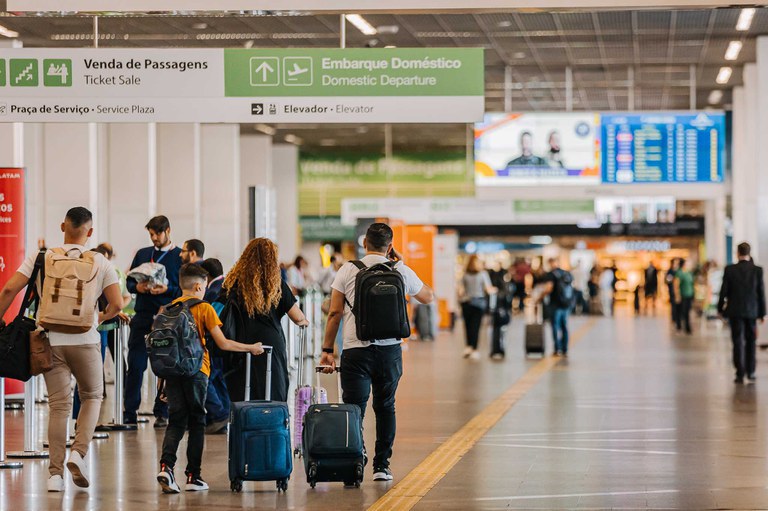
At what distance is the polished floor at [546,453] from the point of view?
25.0 feet

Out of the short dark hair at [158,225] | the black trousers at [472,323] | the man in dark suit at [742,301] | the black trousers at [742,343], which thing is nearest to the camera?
the short dark hair at [158,225]

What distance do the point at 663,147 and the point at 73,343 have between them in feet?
54.1

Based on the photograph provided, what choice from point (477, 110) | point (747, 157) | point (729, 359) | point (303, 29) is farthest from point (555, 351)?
point (477, 110)

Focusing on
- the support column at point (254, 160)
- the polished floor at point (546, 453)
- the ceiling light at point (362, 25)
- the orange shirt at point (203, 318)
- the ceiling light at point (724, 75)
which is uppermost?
the ceiling light at point (724, 75)

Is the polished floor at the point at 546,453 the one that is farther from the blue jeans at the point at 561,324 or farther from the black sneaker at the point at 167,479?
the blue jeans at the point at 561,324

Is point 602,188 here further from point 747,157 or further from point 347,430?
point 347,430

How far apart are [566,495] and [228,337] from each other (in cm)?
222

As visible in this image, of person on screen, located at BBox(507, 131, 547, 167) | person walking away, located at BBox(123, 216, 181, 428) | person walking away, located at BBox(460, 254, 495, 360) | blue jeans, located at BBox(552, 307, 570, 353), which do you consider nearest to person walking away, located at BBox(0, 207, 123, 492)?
person walking away, located at BBox(123, 216, 181, 428)

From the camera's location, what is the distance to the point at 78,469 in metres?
7.91

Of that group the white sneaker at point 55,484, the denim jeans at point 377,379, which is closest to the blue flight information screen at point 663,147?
the denim jeans at point 377,379

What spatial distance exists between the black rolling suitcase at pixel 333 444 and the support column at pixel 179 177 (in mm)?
16224

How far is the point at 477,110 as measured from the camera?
10.8m

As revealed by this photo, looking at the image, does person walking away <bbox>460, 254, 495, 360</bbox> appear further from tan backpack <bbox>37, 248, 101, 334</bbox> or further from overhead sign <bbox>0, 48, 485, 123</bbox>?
tan backpack <bbox>37, 248, 101, 334</bbox>

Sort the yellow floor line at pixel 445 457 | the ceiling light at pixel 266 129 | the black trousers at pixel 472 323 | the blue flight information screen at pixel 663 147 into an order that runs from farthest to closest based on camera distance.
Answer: the ceiling light at pixel 266 129 → the blue flight information screen at pixel 663 147 → the black trousers at pixel 472 323 → the yellow floor line at pixel 445 457
